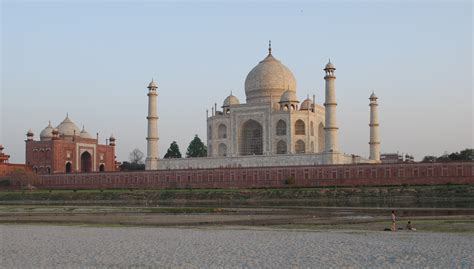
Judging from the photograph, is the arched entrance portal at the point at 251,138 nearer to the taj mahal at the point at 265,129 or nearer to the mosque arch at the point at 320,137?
the taj mahal at the point at 265,129

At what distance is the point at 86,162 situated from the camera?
70.2 metres

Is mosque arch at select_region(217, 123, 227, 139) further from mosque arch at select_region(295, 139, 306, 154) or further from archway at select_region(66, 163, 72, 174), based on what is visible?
archway at select_region(66, 163, 72, 174)

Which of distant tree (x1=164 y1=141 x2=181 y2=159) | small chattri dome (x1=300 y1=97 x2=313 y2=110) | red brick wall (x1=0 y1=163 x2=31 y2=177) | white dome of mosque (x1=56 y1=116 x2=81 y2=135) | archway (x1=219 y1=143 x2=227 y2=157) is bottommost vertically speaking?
red brick wall (x1=0 y1=163 x2=31 y2=177)

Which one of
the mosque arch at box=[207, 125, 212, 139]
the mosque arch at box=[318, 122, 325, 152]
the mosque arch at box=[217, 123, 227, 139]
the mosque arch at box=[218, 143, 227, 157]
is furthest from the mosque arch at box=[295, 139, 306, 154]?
the mosque arch at box=[207, 125, 212, 139]

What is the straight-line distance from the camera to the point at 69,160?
66.4 m

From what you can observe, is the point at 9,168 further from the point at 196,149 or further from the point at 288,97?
the point at 288,97

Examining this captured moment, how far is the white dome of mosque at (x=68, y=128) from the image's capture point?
69.9 m

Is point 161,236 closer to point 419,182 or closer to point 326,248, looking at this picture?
point 326,248

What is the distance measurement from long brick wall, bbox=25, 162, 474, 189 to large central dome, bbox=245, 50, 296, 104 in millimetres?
9438

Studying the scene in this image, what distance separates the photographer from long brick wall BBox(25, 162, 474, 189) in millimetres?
46719

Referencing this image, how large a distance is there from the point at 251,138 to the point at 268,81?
5.69 m

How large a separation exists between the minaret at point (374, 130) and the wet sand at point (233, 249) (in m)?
40.5

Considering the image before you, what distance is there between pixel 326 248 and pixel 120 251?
14.9ft

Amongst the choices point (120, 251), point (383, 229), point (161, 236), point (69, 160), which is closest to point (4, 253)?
point (120, 251)
